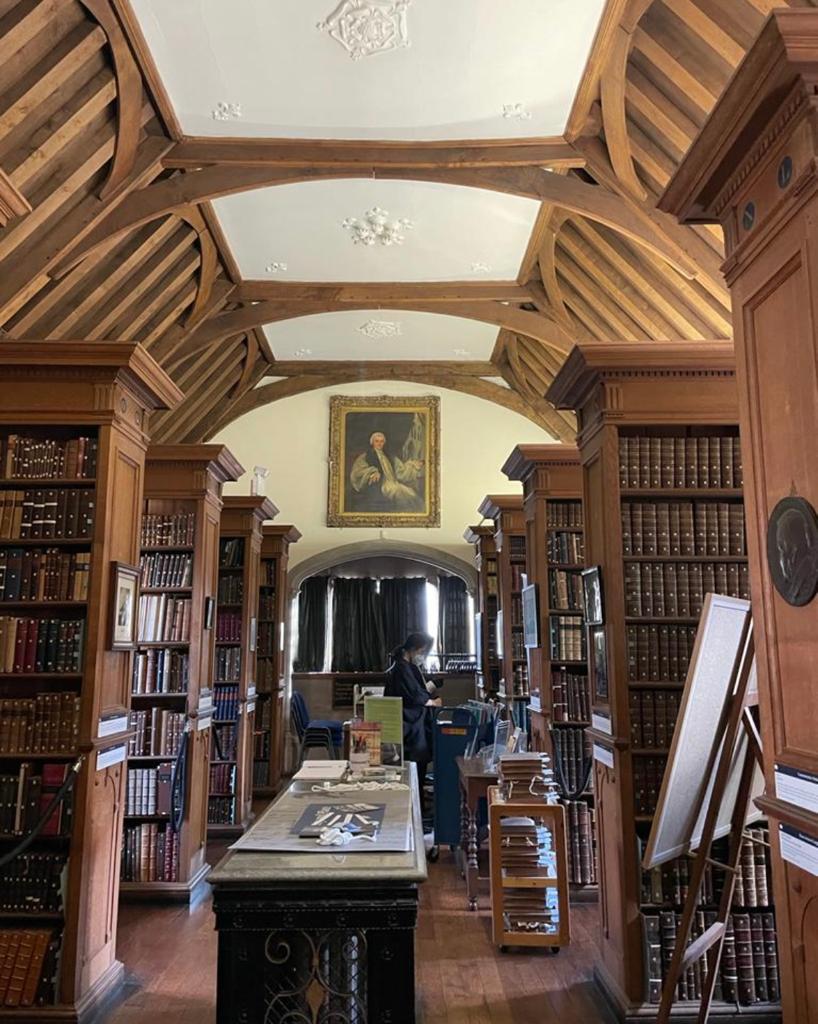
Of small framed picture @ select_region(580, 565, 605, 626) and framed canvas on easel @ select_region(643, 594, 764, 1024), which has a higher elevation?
small framed picture @ select_region(580, 565, 605, 626)

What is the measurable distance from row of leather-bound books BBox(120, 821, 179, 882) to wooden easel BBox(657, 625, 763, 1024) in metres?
3.84

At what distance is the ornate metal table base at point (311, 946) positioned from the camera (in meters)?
2.43

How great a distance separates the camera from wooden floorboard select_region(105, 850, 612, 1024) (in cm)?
387

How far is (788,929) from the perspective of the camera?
2.15 metres

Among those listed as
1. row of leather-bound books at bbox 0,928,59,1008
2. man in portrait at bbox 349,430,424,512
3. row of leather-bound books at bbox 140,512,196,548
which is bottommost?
row of leather-bound books at bbox 0,928,59,1008

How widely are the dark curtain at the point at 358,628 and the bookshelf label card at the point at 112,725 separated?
836 cm

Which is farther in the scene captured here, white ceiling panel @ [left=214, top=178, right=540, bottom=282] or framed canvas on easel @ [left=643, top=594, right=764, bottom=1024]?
white ceiling panel @ [left=214, top=178, right=540, bottom=282]

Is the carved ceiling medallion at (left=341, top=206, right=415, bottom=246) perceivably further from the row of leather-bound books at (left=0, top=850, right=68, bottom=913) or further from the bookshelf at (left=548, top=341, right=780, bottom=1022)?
the row of leather-bound books at (left=0, top=850, right=68, bottom=913)

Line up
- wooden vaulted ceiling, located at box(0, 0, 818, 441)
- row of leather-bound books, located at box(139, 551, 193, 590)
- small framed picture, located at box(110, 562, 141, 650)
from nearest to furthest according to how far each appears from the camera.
A: small framed picture, located at box(110, 562, 141, 650) → wooden vaulted ceiling, located at box(0, 0, 818, 441) → row of leather-bound books, located at box(139, 551, 193, 590)

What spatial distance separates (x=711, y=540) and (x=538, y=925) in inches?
88.5

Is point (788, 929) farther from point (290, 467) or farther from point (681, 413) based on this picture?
point (290, 467)

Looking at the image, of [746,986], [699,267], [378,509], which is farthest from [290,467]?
[746,986]

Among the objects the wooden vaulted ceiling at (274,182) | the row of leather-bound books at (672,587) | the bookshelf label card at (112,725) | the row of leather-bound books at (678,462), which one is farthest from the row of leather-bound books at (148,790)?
the row of leather-bound books at (678,462)

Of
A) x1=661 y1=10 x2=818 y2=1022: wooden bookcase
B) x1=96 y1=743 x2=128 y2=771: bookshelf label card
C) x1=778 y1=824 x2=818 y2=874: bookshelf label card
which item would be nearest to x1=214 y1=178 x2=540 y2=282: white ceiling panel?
x1=96 y1=743 x2=128 y2=771: bookshelf label card
